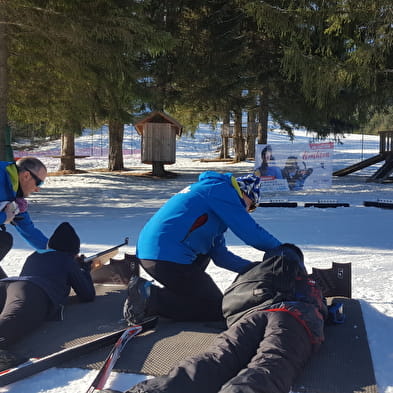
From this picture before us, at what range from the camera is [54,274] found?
353 cm

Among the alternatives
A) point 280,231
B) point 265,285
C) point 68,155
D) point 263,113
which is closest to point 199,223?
point 265,285

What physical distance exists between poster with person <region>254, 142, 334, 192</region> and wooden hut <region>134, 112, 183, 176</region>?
16.7ft

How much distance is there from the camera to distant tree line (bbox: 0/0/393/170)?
829 cm

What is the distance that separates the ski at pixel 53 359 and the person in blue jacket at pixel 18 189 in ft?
4.07

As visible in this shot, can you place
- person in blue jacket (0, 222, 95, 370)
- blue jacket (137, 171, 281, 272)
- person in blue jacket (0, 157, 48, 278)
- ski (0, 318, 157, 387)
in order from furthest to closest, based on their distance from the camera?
person in blue jacket (0, 157, 48, 278), blue jacket (137, 171, 281, 272), person in blue jacket (0, 222, 95, 370), ski (0, 318, 157, 387)

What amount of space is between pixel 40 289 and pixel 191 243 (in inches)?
47.0

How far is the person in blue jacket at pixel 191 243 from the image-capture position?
325 cm

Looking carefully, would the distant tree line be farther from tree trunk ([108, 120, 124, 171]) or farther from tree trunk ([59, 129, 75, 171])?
tree trunk ([59, 129, 75, 171])

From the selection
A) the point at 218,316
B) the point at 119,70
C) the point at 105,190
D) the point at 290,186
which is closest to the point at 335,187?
the point at 290,186

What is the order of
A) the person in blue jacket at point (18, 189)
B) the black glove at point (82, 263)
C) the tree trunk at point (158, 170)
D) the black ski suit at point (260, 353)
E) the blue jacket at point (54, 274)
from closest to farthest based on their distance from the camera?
1. the black ski suit at point (260, 353)
2. the blue jacket at point (54, 274)
3. the person in blue jacket at point (18, 189)
4. the black glove at point (82, 263)
5. the tree trunk at point (158, 170)

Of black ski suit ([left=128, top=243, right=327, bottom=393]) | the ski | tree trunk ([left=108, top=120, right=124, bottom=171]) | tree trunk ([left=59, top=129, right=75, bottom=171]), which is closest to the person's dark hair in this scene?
the ski

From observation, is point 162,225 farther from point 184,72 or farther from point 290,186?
point 184,72

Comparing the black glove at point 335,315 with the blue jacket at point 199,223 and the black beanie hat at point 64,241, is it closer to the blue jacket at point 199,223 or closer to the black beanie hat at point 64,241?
the blue jacket at point 199,223

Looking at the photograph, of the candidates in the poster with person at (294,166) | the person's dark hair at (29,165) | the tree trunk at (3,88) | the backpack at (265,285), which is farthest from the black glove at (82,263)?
the poster with person at (294,166)
